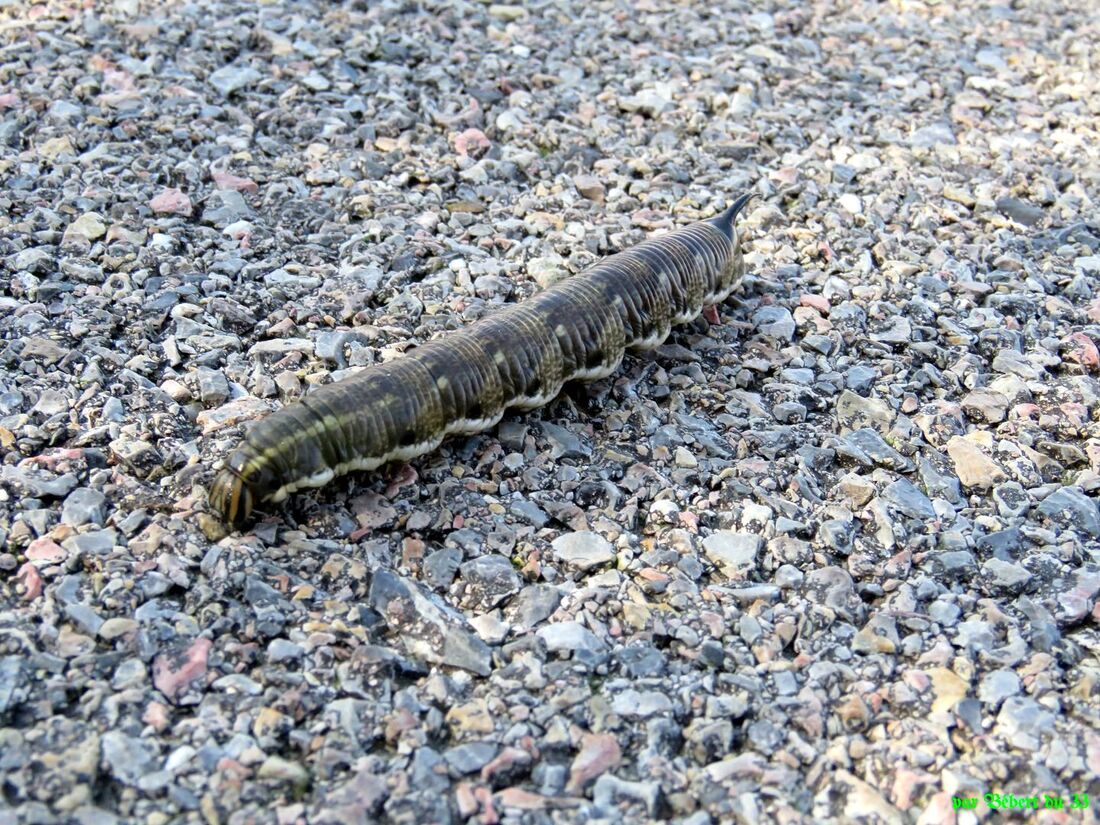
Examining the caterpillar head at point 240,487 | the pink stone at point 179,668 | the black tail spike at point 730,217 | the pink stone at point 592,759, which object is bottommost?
the pink stone at point 592,759

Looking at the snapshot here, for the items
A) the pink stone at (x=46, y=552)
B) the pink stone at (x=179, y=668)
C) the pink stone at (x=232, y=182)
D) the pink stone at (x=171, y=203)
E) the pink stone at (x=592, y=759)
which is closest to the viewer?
the pink stone at (x=592, y=759)

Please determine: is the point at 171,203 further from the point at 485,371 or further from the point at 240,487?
the point at 240,487

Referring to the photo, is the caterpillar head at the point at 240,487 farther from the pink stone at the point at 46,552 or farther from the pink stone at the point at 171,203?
the pink stone at the point at 171,203

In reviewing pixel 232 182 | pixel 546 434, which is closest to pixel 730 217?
pixel 546 434

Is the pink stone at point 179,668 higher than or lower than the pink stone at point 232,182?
lower

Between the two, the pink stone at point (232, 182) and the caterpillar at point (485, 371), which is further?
the pink stone at point (232, 182)

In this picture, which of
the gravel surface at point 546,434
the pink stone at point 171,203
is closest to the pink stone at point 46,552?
the gravel surface at point 546,434

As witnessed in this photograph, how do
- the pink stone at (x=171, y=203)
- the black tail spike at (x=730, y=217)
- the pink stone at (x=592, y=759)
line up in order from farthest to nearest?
A: 1. the black tail spike at (x=730, y=217)
2. the pink stone at (x=171, y=203)
3. the pink stone at (x=592, y=759)

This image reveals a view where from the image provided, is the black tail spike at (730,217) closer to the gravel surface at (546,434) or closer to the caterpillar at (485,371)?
the caterpillar at (485,371)

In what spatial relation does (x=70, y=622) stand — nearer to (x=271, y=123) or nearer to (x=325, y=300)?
(x=325, y=300)
